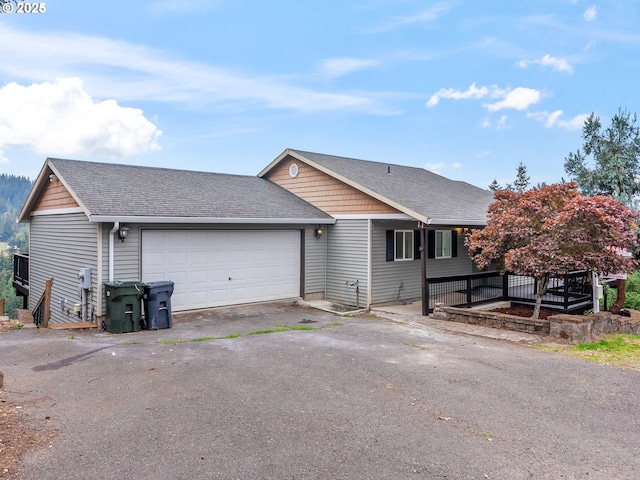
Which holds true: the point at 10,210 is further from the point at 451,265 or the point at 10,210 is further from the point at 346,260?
the point at 451,265

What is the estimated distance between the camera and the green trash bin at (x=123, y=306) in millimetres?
9703

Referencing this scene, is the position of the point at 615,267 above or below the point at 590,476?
above

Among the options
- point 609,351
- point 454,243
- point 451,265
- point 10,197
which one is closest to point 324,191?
point 454,243

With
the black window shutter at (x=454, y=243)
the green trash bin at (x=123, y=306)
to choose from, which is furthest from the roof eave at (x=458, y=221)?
the green trash bin at (x=123, y=306)

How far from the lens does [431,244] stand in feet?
50.3

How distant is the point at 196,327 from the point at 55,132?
21768 mm

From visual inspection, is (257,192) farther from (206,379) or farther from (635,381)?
(635,381)

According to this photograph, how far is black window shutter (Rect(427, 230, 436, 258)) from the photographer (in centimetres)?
1516

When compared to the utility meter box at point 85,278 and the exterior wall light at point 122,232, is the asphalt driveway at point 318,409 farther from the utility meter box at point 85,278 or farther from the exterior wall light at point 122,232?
Answer: the exterior wall light at point 122,232

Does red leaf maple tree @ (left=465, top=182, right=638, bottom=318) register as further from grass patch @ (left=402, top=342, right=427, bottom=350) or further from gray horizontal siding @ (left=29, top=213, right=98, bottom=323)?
gray horizontal siding @ (left=29, top=213, right=98, bottom=323)

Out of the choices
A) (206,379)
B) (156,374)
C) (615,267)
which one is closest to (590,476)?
(206,379)

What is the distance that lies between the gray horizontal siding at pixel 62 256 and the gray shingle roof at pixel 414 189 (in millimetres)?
7387

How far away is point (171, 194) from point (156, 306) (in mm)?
3777

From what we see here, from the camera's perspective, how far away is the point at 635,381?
22.0ft
